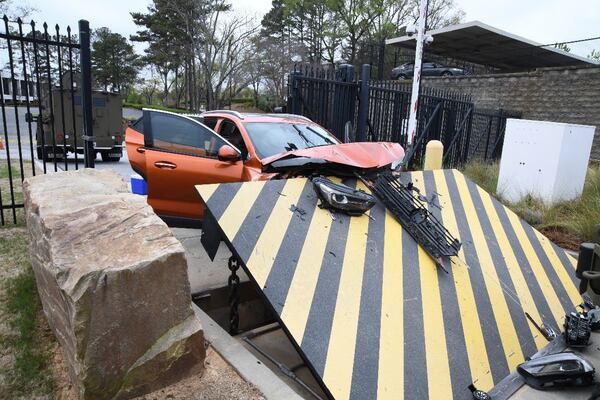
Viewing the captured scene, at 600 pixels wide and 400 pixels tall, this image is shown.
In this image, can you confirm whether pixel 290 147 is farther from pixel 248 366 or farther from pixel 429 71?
pixel 429 71

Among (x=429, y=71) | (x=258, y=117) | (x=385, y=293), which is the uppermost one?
(x=429, y=71)

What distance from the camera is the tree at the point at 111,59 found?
4450 centimetres

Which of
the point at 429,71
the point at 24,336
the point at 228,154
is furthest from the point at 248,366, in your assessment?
the point at 429,71

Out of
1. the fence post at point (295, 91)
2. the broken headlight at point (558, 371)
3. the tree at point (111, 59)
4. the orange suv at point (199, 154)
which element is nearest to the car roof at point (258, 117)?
the orange suv at point (199, 154)

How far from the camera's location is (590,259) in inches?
89.2

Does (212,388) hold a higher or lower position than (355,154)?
lower

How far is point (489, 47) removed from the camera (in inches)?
858

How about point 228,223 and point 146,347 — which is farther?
point 228,223

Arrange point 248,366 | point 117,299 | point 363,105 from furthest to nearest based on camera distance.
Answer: point 363,105, point 248,366, point 117,299

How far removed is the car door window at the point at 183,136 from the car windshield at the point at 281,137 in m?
0.46

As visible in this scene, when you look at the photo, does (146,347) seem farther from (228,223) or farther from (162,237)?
(228,223)

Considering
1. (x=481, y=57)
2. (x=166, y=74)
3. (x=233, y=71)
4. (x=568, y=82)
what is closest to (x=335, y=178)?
(x=568, y=82)

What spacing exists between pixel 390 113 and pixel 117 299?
8748mm

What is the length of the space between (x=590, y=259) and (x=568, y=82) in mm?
13935
